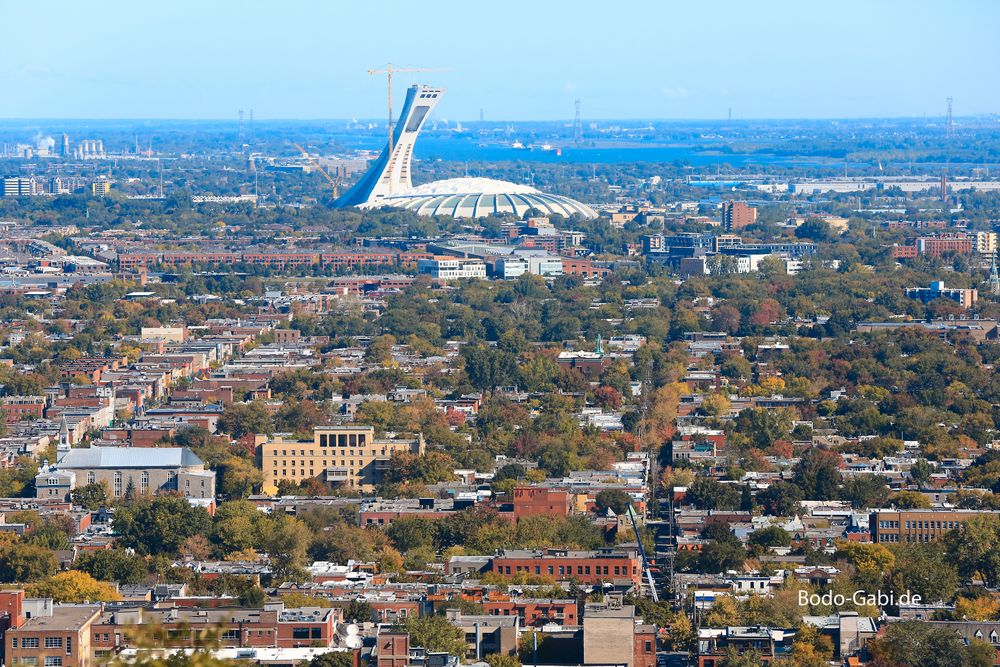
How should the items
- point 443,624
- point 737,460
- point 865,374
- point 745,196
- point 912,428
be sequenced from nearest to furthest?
point 443,624 → point 737,460 → point 912,428 → point 865,374 → point 745,196

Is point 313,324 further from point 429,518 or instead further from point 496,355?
point 429,518

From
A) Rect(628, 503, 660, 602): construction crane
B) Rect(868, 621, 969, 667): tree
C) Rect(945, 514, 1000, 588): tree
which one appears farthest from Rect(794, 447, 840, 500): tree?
Rect(868, 621, 969, 667): tree

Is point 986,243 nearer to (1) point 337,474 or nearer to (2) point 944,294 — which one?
(2) point 944,294

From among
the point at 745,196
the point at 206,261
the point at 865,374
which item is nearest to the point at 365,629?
the point at 865,374

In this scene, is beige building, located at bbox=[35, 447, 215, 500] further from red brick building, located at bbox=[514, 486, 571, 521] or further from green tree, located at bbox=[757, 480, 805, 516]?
green tree, located at bbox=[757, 480, 805, 516]

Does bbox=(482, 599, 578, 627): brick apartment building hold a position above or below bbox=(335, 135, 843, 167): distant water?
above

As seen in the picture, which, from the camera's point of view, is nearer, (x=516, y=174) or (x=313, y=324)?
(x=313, y=324)

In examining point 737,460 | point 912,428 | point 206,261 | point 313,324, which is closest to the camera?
point 737,460
